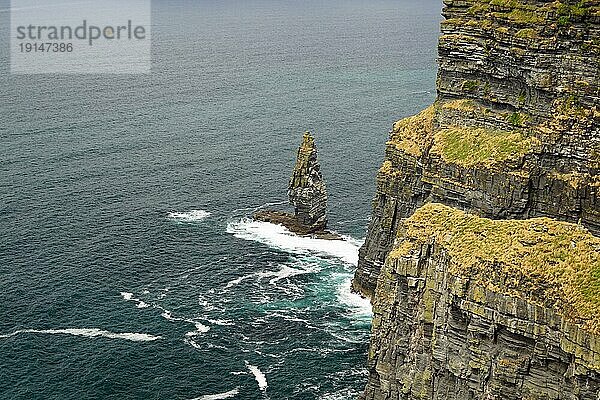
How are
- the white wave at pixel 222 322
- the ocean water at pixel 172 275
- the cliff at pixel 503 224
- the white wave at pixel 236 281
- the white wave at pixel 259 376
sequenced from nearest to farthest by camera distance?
the cliff at pixel 503 224, the white wave at pixel 259 376, the ocean water at pixel 172 275, the white wave at pixel 222 322, the white wave at pixel 236 281

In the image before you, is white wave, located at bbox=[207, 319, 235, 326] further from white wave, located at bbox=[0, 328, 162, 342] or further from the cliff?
the cliff

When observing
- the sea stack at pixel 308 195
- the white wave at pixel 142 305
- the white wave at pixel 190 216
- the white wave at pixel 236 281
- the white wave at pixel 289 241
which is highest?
the sea stack at pixel 308 195

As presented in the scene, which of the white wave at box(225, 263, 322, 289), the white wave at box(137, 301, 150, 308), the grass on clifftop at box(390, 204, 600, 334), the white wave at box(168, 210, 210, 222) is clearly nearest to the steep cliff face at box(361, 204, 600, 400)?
the grass on clifftop at box(390, 204, 600, 334)

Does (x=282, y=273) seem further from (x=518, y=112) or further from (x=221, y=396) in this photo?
(x=518, y=112)

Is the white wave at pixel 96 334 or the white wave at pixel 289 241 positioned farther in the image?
the white wave at pixel 289 241

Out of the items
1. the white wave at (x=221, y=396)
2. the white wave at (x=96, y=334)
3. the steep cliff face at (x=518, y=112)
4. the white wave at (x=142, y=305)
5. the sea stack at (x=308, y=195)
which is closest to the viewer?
the steep cliff face at (x=518, y=112)

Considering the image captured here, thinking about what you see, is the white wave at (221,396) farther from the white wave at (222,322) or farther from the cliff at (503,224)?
the white wave at (222,322)

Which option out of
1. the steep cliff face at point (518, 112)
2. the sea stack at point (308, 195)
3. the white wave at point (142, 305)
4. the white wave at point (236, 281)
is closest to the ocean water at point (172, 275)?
the white wave at point (236, 281)
